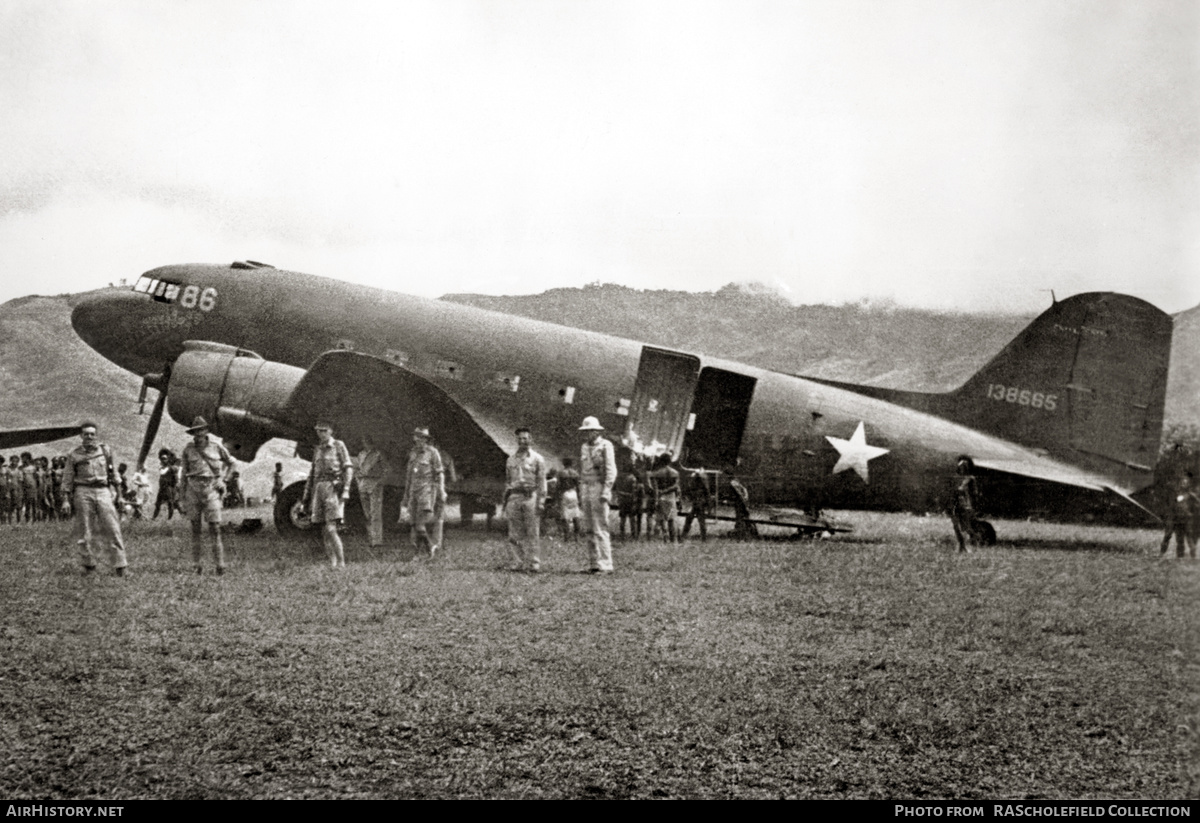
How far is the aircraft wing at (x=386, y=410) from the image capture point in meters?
11.0

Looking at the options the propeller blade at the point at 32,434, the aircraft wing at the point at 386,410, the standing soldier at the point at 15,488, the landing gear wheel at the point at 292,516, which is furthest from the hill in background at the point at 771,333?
the aircraft wing at the point at 386,410

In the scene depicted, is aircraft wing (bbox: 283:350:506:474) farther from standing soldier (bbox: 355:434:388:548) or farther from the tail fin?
the tail fin

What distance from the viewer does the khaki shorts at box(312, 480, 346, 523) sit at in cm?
970

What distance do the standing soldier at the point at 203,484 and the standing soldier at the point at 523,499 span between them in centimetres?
306

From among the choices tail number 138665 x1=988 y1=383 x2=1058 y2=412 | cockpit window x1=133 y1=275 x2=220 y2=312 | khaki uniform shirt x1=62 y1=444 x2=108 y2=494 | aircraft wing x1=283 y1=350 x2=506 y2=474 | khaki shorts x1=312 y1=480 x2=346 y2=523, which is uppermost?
cockpit window x1=133 y1=275 x2=220 y2=312

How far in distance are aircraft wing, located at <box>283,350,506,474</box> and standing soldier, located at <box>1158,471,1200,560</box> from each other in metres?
8.31

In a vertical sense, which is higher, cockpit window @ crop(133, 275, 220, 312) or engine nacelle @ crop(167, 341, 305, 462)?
cockpit window @ crop(133, 275, 220, 312)

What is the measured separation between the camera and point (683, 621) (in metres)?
6.88

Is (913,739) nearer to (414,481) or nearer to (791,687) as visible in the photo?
(791,687)

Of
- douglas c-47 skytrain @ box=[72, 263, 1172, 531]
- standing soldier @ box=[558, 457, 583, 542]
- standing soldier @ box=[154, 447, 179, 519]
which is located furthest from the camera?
standing soldier @ box=[154, 447, 179, 519]

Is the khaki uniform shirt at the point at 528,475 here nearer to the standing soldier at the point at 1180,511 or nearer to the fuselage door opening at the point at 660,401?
the fuselage door opening at the point at 660,401

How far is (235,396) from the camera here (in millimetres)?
11703

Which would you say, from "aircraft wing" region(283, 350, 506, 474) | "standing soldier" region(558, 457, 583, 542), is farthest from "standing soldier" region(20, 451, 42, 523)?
"standing soldier" region(558, 457, 583, 542)
